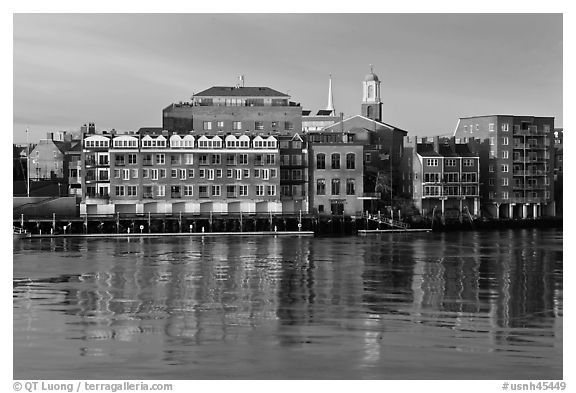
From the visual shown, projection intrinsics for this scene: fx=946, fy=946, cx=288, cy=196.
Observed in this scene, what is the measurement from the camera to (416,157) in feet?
218

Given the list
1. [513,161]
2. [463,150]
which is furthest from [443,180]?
[513,161]

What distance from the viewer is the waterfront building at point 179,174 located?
58.9m

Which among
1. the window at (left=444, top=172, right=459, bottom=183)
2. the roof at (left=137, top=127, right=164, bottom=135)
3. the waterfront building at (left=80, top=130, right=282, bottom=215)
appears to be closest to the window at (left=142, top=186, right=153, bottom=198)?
the waterfront building at (left=80, top=130, right=282, bottom=215)

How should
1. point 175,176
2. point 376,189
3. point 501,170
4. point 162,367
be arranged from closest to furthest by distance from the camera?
1. point 162,367
2. point 175,176
3. point 376,189
4. point 501,170

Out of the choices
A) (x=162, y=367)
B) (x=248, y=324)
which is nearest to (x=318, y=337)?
(x=248, y=324)

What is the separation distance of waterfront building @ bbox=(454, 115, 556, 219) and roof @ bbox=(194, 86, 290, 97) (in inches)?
586

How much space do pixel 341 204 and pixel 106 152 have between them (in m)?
15.4

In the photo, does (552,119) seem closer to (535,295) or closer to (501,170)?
(501,170)

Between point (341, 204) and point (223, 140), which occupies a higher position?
point (223, 140)

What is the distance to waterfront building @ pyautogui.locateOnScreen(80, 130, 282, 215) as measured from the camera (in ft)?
193

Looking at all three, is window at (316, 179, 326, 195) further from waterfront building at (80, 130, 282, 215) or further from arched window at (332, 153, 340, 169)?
waterfront building at (80, 130, 282, 215)

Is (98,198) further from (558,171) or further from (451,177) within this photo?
(558,171)

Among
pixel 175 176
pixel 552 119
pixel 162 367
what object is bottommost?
pixel 162 367

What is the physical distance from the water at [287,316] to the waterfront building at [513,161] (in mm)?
30920
